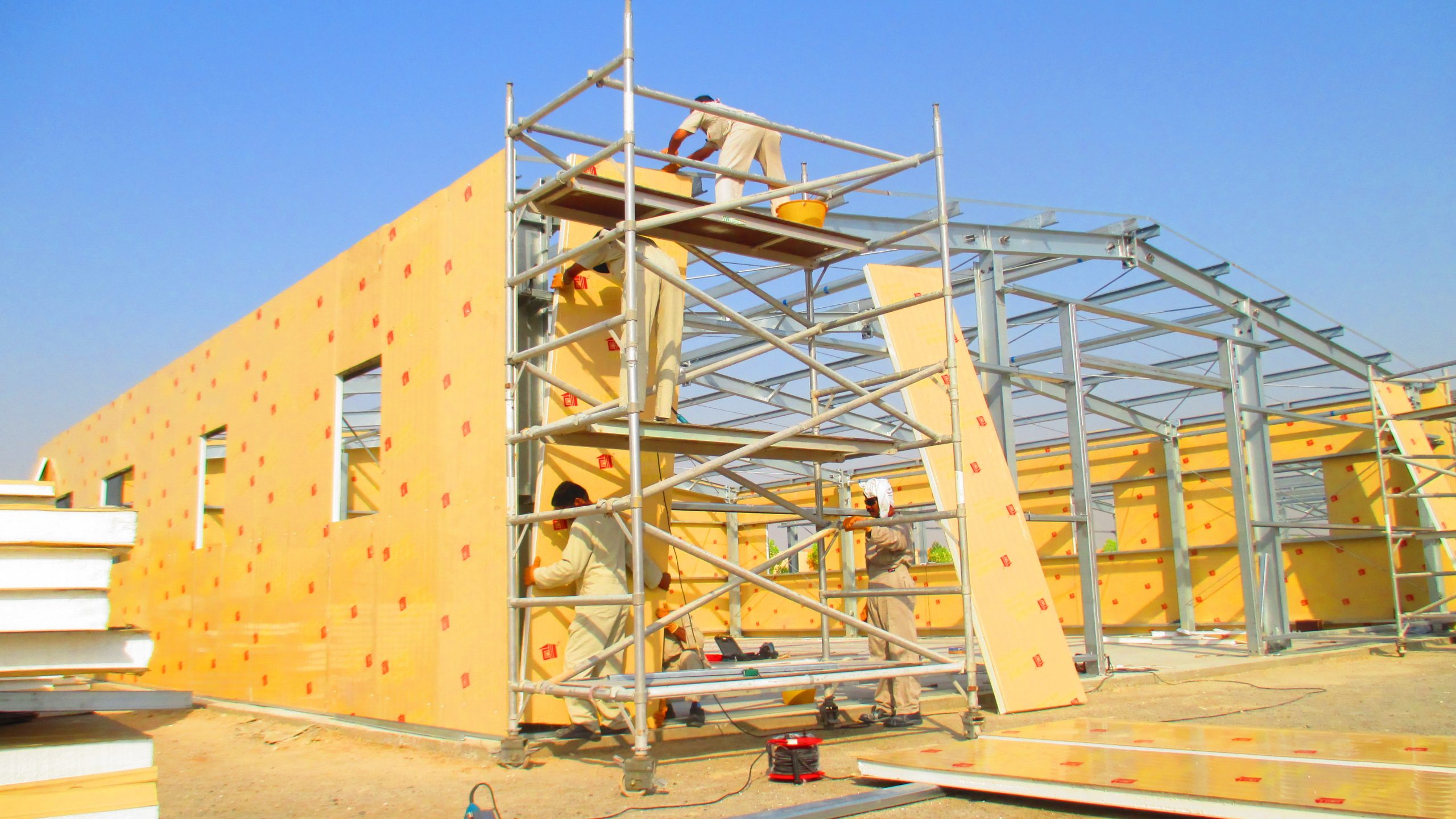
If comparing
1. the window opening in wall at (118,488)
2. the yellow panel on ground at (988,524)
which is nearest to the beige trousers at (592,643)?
the yellow panel on ground at (988,524)

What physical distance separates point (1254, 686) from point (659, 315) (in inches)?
278

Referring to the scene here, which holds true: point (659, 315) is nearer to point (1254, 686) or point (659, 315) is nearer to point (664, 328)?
point (664, 328)

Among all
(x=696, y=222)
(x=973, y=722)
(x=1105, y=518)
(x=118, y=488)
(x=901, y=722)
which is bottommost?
(x=901, y=722)

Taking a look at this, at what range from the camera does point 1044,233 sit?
11.2 m

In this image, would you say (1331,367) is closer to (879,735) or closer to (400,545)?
(879,735)

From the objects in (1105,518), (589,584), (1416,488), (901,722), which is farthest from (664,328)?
(1105,518)

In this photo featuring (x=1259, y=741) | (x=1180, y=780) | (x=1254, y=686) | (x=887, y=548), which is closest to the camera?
(x=1180, y=780)

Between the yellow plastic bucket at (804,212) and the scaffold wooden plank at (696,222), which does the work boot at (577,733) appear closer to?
the scaffold wooden plank at (696,222)

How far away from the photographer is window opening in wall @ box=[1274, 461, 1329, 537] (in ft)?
56.5

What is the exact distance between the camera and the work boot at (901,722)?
7445mm

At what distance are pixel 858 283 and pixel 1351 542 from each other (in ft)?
29.3

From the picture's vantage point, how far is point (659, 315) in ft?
21.7

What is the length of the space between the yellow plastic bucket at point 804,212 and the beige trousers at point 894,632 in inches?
110

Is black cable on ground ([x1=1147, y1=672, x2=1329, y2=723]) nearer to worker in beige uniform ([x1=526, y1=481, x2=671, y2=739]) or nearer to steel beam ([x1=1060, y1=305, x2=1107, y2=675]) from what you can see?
steel beam ([x1=1060, y1=305, x2=1107, y2=675])
